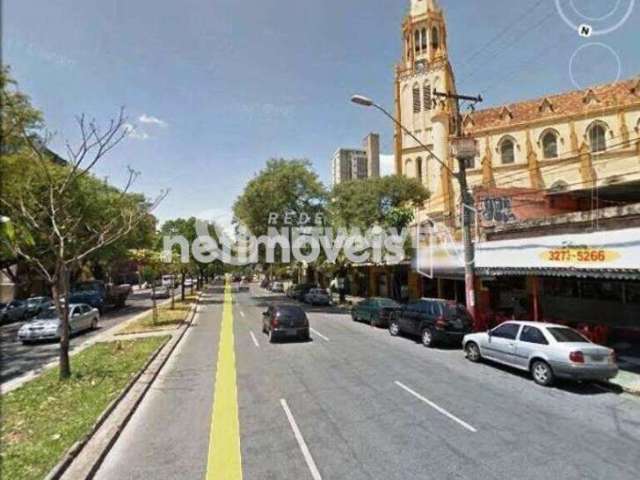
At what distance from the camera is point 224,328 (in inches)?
871

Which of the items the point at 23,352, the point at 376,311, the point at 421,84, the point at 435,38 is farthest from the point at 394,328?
the point at 435,38

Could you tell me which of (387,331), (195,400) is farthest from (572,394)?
(387,331)

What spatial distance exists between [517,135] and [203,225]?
131ft

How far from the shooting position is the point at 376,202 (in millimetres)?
29688

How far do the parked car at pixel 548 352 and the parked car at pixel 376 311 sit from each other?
7563 millimetres

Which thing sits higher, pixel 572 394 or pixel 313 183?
pixel 313 183

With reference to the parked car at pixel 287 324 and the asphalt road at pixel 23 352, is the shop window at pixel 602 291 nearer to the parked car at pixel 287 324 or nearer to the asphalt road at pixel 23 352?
the parked car at pixel 287 324

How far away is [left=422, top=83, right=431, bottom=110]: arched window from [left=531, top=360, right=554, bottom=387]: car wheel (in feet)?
174

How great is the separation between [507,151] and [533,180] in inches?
257

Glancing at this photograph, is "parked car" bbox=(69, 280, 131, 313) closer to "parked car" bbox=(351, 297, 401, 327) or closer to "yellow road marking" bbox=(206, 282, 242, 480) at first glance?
"parked car" bbox=(351, 297, 401, 327)

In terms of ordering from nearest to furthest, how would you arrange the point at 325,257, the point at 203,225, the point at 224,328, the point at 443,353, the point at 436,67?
the point at 443,353
the point at 224,328
the point at 325,257
the point at 203,225
the point at 436,67

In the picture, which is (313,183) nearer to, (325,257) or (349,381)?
(325,257)

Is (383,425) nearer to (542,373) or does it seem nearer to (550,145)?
(542,373)

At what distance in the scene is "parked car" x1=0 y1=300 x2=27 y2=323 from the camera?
85.0 feet
